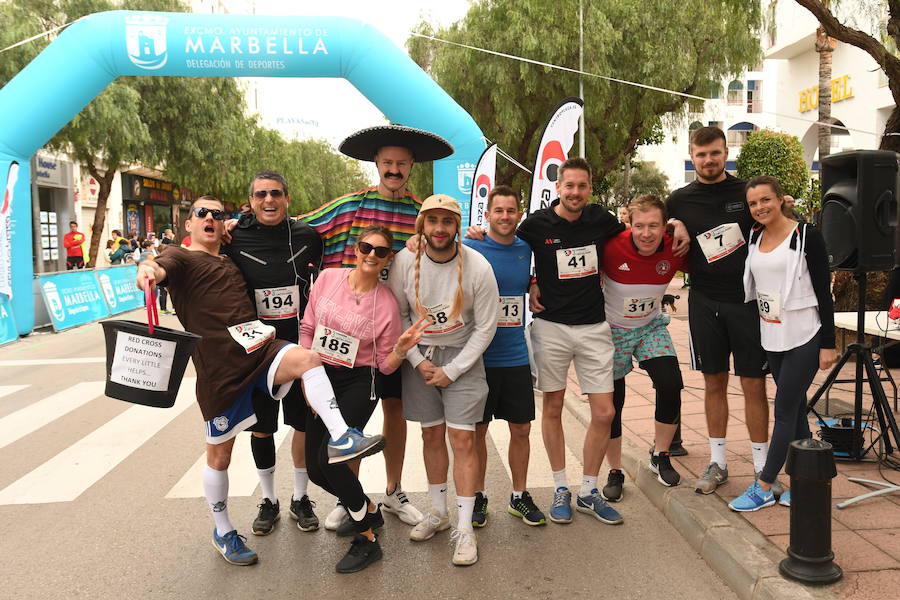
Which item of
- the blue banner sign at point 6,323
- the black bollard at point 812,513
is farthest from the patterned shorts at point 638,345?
the blue banner sign at point 6,323

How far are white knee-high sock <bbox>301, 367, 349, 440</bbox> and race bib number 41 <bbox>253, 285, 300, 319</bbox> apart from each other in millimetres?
599

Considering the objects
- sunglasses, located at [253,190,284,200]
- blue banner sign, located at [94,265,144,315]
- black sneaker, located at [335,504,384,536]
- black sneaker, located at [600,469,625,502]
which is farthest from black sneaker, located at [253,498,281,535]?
blue banner sign, located at [94,265,144,315]

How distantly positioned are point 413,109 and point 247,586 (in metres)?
8.49

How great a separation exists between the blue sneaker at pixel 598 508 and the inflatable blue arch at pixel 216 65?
23.8 feet

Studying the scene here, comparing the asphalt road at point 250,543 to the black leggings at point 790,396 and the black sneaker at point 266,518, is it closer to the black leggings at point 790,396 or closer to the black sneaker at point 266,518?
the black sneaker at point 266,518

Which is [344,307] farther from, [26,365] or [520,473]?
[26,365]

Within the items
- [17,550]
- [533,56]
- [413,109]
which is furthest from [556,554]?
[533,56]

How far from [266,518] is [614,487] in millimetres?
2231

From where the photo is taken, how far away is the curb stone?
10.2 feet

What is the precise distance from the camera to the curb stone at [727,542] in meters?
3.11

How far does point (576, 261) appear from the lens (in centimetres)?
422

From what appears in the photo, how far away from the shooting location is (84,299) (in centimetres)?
1459

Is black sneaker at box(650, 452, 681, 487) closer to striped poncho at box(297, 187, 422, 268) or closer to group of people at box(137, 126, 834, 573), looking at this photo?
group of people at box(137, 126, 834, 573)

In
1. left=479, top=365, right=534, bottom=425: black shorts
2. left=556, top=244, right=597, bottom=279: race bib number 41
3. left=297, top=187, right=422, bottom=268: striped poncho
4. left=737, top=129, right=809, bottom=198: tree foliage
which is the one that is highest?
left=737, top=129, right=809, bottom=198: tree foliage
